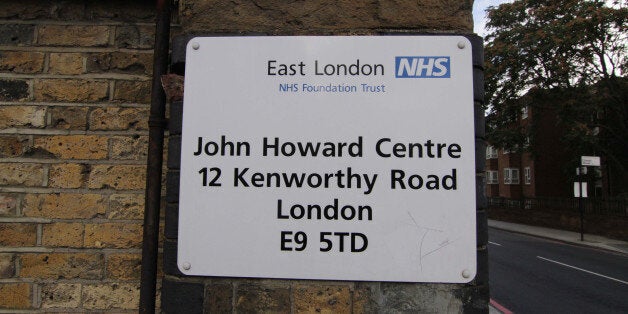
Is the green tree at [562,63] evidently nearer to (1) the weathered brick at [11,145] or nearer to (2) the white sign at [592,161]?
(2) the white sign at [592,161]

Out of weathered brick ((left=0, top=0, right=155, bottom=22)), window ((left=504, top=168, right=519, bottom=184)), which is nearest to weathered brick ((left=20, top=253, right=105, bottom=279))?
weathered brick ((left=0, top=0, right=155, bottom=22))

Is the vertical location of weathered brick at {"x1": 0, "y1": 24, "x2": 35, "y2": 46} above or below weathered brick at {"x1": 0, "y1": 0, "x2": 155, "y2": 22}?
below

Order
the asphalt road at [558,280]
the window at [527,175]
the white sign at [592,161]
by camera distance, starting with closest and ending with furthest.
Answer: the asphalt road at [558,280], the white sign at [592,161], the window at [527,175]

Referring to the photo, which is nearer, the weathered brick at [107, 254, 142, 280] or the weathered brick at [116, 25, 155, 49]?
the weathered brick at [107, 254, 142, 280]

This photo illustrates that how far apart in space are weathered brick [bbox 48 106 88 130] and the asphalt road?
23.0ft

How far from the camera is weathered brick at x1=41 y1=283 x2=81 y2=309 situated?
224 centimetres

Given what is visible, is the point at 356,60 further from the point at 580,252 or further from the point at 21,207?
the point at 580,252

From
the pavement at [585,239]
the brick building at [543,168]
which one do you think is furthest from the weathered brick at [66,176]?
the brick building at [543,168]

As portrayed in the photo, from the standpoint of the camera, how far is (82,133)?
232 centimetres

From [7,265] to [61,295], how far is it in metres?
0.31

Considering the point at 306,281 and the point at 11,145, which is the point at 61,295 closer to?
the point at 11,145

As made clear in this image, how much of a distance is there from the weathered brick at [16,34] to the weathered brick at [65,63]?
0.54 feet

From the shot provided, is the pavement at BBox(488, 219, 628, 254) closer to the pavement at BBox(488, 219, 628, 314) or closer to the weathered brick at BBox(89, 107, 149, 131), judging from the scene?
the pavement at BBox(488, 219, 628, 314)

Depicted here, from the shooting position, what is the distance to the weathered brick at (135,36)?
2395 millimetres
